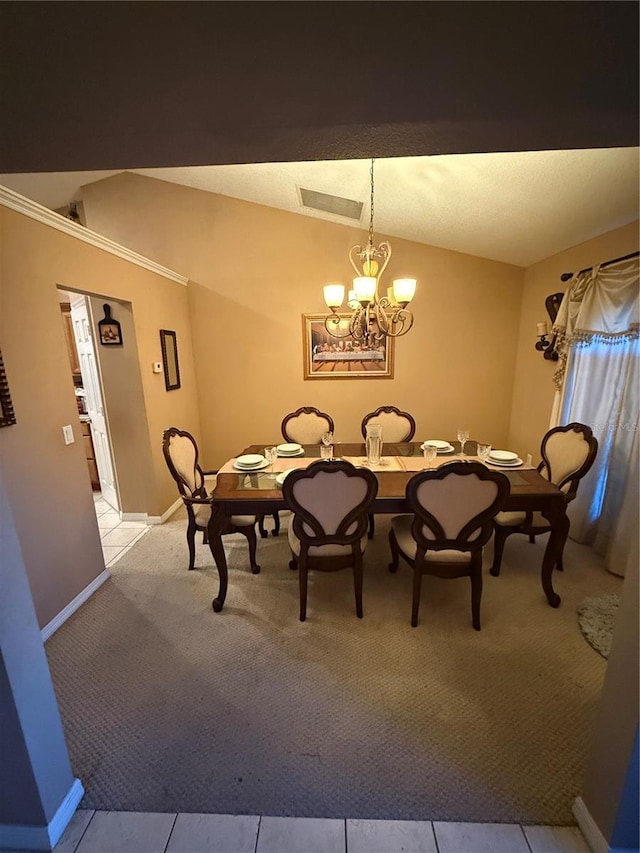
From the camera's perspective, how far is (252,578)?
8.10 feet

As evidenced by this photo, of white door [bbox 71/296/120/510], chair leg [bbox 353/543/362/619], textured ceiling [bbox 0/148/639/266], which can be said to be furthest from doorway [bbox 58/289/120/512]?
chair leg [bbox 353/543/362/619]

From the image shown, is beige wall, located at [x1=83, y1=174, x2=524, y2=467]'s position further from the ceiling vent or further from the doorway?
the doorway

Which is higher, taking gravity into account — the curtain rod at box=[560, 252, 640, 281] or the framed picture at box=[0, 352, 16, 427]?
the curtain rod at box=[560, 252, 640, 281]

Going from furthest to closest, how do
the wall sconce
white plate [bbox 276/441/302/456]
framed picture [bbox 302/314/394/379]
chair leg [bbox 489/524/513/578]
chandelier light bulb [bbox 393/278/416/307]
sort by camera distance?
framed picture [bbox 302/314/394/379] → the wall sconce → white plate [bbox 276/441/302/456] → chair leg [bbox 489/524/513/578] → chandelier light bulb [bbox 393/278/416/307]

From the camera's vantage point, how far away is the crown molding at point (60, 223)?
1786mm

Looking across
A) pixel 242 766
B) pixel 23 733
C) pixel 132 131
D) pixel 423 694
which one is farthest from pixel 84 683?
pixel 132 131

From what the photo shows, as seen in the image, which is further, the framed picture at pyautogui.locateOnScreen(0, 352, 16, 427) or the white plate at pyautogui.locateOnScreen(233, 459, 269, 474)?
the white plate at pyautogui.locateOnScreen(233, 459, 269, 474)

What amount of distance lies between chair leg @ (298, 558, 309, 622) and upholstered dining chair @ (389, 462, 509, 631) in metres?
0.62

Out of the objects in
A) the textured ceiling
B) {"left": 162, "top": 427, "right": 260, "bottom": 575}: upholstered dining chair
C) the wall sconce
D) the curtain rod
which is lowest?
{"left": 162, "top": 427, "right": 260, "bottom": 575}: upholstered dining chair

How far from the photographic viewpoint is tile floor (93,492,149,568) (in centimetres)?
284

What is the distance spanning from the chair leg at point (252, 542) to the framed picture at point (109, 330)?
77.0 inches

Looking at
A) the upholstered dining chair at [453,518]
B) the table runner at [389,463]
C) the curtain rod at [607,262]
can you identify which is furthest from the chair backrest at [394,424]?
the curtain rod at [607,262]

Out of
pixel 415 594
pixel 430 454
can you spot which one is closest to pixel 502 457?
pixel 430 454

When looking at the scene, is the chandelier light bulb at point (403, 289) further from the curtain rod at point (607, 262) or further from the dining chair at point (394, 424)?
the curtain rod at point (607, 262)
